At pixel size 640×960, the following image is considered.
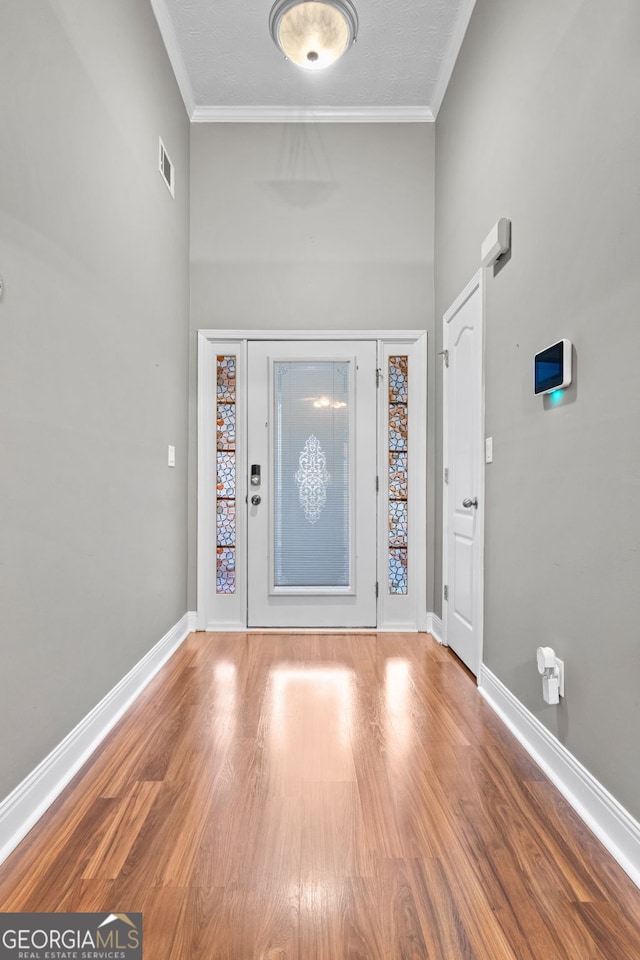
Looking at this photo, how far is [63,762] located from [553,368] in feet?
6.81

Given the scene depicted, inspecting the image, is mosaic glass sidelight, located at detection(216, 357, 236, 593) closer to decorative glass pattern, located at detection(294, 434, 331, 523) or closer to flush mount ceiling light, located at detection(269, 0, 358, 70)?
decorative glass pattern, located at detection(294, 434, 331, 523)

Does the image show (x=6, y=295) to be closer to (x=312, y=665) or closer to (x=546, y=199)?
(x=546, y=199)

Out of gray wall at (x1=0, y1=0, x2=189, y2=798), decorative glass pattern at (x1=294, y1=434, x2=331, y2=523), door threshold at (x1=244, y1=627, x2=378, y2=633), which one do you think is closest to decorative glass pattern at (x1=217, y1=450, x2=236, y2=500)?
decorative glass pattern at (x1=294, y1=434, x2=331, y2=523)

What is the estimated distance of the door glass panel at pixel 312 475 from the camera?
360cm

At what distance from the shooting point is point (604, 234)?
→ 5.03 ft

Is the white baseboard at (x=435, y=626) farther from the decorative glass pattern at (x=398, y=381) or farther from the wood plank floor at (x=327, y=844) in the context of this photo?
the decorative glass pattern at (x=398, y=381)

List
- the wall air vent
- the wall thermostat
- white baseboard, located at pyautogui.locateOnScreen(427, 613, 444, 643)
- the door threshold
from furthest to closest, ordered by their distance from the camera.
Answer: the door threshold
white baseboard, located at pyautogui.locateOnScreen(427, 613, 444, 643)
the wall air vent
the wall thermostat

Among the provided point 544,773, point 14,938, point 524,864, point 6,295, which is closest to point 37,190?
point 6,295

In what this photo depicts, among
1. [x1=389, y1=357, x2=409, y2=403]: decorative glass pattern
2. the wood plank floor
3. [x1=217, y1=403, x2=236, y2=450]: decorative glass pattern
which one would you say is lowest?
the wood plank floor

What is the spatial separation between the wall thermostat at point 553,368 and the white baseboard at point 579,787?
3.87ft

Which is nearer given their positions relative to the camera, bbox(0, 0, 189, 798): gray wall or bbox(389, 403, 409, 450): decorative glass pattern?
bbox(0, 0, 189, 798): gray wall

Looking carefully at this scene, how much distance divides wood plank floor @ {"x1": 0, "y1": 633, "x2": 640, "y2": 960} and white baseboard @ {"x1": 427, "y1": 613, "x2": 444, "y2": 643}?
1013 mm

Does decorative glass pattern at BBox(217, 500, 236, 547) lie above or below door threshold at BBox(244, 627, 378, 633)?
above

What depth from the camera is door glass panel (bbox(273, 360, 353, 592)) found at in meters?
3.60
